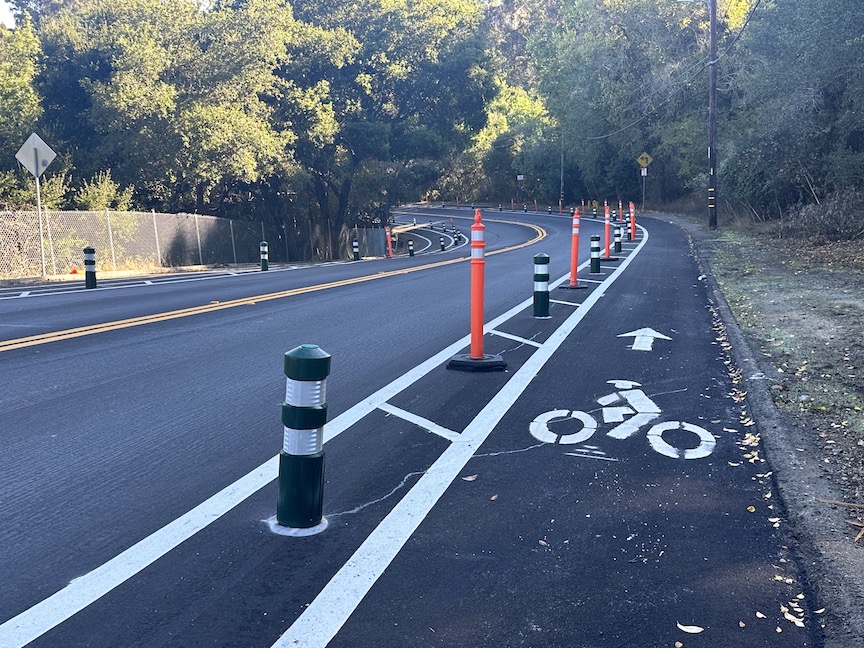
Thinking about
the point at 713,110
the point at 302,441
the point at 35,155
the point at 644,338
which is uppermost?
the point at 713,110

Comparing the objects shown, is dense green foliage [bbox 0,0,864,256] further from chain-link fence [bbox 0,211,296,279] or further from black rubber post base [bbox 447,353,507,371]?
black rubber post base [bbox 447,353,507,371]

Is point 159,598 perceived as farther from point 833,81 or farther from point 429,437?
point 833,81

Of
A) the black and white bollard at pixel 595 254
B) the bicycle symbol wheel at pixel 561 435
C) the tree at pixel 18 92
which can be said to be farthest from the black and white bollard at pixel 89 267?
the bicycle symbol wheel at pixel 561 435

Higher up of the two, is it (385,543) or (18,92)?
(18,92)

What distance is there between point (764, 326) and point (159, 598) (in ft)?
29.2

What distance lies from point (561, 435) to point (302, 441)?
2.42 m

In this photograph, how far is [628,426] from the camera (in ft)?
20.5

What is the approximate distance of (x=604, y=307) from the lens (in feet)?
42.3

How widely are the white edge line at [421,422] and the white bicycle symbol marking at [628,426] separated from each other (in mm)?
573

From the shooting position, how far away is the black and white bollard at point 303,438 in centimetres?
405

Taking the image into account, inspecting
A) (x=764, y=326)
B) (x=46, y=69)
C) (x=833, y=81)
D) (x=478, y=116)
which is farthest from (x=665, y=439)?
(x=478, y=116)

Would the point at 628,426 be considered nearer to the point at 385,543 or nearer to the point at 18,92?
the point at 385,543

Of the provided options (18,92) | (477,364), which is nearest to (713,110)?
(18,92)

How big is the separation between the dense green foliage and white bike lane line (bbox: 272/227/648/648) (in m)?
19.9
